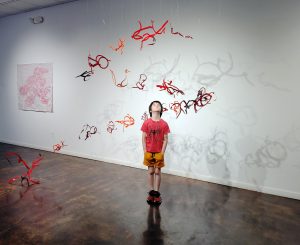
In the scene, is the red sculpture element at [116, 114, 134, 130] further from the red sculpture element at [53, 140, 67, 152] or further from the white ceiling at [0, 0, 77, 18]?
the white ceiling at [0, 0, 77, 18]

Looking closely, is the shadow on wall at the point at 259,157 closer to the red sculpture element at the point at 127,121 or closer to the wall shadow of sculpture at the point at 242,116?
the wall shadow of sculpture at the point at 242,116

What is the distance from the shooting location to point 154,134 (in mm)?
→ 3012

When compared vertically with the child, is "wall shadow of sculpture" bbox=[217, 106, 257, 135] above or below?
above

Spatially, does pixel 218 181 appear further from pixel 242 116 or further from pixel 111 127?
pixel 111 127

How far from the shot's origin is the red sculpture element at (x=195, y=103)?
386 cm

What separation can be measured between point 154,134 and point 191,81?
1.39m

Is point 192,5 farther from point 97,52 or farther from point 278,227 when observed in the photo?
point 278,227

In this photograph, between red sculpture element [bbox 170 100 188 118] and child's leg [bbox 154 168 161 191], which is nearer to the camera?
child's leg [bbox 154 168 161 191]

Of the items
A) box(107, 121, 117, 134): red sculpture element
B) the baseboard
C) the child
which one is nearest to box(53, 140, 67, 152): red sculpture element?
the baseboard

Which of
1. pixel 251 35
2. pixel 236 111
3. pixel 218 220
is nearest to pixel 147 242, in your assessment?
pixel 218 220

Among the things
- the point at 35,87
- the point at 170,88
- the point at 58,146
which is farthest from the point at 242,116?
the point at 35,87

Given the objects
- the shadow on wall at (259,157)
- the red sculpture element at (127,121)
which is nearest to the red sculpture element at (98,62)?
the red sculpture element at (127,121)

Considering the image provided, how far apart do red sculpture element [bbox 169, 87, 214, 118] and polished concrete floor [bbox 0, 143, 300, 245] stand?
3.78 ft

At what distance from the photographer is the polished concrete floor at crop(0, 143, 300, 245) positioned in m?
2.32
